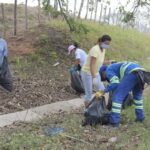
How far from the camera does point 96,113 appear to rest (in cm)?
751

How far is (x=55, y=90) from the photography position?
11.2 metres

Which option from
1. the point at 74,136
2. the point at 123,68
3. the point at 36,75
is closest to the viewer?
the point at 74,136

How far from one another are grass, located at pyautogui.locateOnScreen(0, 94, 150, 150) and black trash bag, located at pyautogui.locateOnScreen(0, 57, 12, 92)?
6.81ft

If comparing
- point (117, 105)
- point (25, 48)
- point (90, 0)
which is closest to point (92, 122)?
point (117, 105)

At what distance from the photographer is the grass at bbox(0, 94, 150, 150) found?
20.8 ft

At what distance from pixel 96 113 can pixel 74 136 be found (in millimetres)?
794

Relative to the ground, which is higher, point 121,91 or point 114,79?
point 114,79

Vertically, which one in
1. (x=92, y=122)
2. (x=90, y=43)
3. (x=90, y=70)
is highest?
(x=90, y=70)

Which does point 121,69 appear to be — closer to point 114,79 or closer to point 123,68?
point 123,68

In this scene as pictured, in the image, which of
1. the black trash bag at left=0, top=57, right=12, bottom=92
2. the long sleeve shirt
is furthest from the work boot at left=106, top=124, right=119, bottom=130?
the black trash bag at left=0, top=57, right=12, bottom=92

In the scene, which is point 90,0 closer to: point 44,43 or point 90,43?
point 90,43

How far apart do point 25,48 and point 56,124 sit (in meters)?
7.05

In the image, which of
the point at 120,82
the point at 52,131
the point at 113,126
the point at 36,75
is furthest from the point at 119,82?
the point at 36,75

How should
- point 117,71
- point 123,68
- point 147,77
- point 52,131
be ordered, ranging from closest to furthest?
point 52,131, point 147,77, point 123,68, point 117,71
